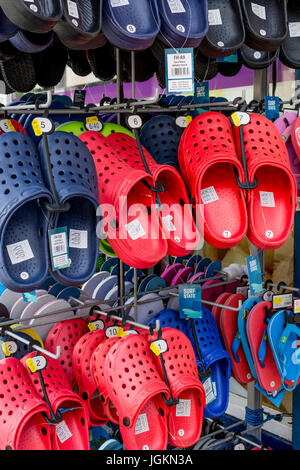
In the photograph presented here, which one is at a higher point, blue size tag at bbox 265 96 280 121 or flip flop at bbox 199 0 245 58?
flip flop at bbox 199 0 245 58

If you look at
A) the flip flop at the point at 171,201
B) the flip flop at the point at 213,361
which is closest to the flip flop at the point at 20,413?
the flip flop at the point at 171,201

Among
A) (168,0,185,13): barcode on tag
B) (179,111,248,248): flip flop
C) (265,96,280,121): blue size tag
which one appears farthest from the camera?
(265,96,280,121): blue size tag

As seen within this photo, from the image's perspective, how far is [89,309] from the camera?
1688mm

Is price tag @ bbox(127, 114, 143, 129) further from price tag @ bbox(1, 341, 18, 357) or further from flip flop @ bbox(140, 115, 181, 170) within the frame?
price tag @ bbox(1, 341, 18, 357)

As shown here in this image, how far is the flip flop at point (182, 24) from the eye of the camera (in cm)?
137

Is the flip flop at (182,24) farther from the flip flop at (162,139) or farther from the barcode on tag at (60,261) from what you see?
the barcode on tag at (60,261)

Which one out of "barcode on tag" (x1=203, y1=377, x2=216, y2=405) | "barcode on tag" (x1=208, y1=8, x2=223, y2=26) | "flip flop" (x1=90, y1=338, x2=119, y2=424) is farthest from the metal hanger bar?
"barcode on tag" (x1=208, y1=8, x2=223, y2=26)

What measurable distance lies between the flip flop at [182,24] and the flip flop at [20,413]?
97 cm

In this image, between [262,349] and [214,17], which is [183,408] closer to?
[262,349]

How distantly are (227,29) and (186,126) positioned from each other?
0.33m

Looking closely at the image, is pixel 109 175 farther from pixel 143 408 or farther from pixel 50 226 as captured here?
pixel 143 408

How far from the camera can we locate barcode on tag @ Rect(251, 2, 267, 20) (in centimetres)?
165

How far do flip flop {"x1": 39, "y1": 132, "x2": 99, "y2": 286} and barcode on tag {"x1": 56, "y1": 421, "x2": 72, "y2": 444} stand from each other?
398 mm

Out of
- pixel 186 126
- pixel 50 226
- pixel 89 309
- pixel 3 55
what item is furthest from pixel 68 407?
pixel 3 55
